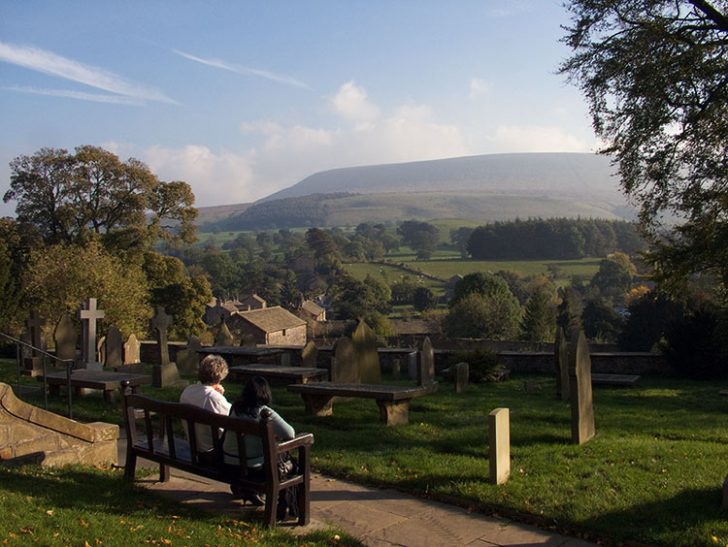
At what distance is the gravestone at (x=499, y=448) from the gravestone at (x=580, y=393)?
1846 millimetres

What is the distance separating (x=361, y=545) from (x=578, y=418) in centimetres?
436

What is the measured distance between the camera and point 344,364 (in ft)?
42.3

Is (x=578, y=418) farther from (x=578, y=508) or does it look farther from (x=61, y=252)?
(x=61, y=252)

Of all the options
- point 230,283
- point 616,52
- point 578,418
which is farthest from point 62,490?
point 230,283

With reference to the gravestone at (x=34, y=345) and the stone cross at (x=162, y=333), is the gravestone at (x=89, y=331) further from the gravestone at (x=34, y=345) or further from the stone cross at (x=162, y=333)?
the gravestone at (x=34, y=345)

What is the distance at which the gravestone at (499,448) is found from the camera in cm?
741

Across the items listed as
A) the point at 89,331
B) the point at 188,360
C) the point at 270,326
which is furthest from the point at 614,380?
the point at 270,326

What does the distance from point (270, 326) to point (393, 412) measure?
161 feet

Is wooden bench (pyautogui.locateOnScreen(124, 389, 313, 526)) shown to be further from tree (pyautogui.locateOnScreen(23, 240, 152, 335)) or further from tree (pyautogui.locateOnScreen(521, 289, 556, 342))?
tree (pyautogui.locateOnScreen(521, 289, 556, 342))

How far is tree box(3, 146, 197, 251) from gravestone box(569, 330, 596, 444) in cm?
3084

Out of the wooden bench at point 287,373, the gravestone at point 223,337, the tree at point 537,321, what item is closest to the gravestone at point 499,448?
the wooden bench at point 287,373

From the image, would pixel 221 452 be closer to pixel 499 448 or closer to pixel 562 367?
pixel 499 448

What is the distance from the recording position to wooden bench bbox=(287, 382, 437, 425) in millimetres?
10375

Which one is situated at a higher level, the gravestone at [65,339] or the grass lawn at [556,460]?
the gravestone at [65,339]
